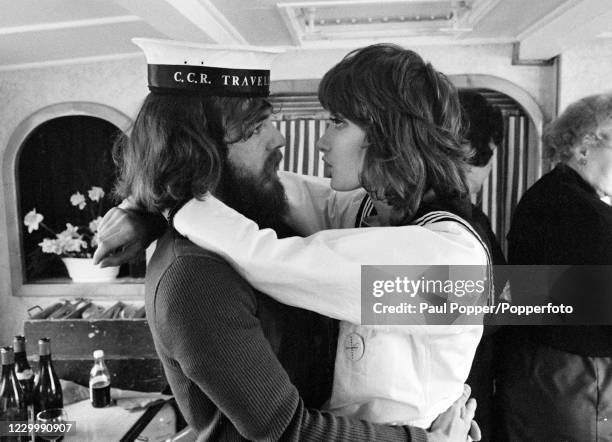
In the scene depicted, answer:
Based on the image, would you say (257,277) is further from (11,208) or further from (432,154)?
(11,208)

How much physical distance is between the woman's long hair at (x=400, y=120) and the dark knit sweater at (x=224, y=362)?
0.32 metres

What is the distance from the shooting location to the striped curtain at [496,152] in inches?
83.7

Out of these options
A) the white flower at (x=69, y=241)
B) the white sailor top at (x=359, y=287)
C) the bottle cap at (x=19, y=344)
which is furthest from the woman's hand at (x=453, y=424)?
the white flower at (x=69, y=241)

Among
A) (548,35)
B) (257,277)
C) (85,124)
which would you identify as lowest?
(257,277)

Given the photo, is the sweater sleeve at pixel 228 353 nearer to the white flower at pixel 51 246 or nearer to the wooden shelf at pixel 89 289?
the wooden shelf at pixel 89 289

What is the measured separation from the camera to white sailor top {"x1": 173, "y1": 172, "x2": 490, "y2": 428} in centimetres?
70

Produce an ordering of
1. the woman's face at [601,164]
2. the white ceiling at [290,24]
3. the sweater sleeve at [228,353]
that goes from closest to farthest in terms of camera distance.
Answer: the sweater sleeve at [228,353] → the woman's face at [601,164] → the white ceiling at [290,24]

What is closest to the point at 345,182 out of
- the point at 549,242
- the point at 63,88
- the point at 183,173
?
the point at 183,173

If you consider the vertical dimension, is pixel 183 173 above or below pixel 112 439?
above

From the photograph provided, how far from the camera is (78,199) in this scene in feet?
7.98

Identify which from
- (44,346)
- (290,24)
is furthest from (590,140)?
(44,346)

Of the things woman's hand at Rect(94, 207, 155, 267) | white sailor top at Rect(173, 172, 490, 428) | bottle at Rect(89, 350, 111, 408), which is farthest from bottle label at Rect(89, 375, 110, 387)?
white sailor top at Rect(173, 172, 490, 428)

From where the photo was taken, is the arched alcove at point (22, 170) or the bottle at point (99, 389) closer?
the bottle at point (99, 389)

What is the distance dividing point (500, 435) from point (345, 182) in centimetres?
81
